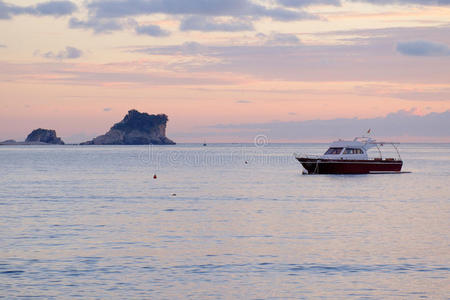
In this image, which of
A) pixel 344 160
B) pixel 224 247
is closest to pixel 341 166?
pixel 344 160

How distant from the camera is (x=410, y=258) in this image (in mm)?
27078

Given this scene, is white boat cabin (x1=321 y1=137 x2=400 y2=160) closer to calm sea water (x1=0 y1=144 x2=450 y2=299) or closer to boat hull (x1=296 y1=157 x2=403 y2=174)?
boat hull (x1=296 y1=157 x2=403 y2=174)

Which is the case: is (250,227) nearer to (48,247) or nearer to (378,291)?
(48,247)

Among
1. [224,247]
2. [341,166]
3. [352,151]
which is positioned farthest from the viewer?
[352,151]

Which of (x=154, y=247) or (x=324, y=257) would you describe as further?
(x=154, y=247)

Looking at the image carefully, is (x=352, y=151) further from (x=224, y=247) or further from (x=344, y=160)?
(x=224, y=247)

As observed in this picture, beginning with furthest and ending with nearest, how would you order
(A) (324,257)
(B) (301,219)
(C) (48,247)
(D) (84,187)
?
(D) (84,187) < (B) (301,219) < (C) (48,247) < (A) (324,257)

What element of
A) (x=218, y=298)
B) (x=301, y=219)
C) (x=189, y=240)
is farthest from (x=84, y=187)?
(x=218, y=298)

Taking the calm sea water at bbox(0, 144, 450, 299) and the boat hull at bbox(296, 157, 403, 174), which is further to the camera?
the boat hull at bbox(296, 157, 403, 174)

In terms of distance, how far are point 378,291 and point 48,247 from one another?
14.8 m

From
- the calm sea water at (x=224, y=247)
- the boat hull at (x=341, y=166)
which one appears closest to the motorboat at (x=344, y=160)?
the boat hull at (x=341, y=166)

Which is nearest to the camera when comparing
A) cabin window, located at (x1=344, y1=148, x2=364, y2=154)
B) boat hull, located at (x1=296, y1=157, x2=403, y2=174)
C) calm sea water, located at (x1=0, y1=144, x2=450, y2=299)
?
calm sea water, located at (x1=0, y1=144, x2=450, y2=299)

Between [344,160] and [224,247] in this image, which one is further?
[344,160]

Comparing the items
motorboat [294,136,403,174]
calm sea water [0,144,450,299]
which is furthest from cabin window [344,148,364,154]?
calm sea water [0,144,450,299]
